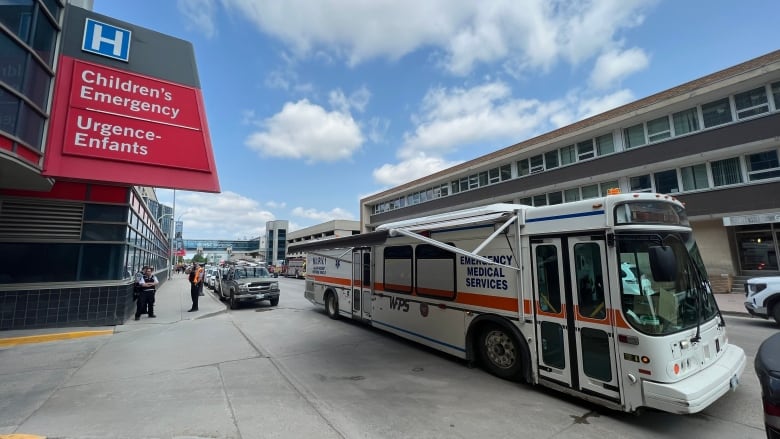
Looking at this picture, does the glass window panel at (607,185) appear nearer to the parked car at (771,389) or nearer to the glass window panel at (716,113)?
the glass window panel at (716,113)

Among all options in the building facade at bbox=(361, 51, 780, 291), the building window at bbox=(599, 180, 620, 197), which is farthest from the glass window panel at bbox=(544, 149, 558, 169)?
the building window at bbox=(599, 180, 620, 197)

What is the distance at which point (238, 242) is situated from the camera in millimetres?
105625

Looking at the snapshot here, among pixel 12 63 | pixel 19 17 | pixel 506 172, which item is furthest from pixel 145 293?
pixel 506 172

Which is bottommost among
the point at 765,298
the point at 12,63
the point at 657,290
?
the point at 765,298

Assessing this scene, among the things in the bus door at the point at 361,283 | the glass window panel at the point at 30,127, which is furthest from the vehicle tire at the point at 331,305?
the glass window panel at the point at 30,127

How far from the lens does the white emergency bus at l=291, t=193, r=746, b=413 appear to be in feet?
13.1

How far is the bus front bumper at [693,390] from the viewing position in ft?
12.0

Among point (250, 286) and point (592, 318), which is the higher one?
point (592, 318)

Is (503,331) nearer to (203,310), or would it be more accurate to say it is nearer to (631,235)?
(631,235)

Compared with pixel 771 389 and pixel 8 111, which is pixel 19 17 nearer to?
pixel 8 111

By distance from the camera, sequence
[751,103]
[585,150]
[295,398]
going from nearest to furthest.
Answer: [295,398] < [751,103] < [585,150]

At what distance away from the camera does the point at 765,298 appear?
29.8 ft

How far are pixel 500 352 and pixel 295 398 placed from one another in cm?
331

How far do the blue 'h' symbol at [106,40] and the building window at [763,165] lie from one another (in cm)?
2476
